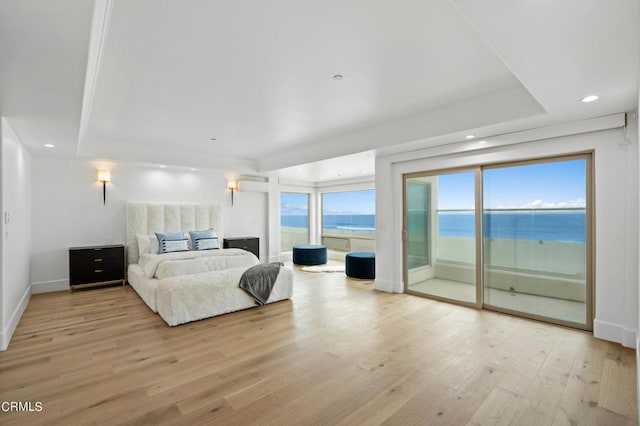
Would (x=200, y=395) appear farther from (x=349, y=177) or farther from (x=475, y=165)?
(x=349, y=177)

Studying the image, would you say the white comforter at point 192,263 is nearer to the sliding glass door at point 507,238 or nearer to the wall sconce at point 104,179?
the wall sconce at point 104,179

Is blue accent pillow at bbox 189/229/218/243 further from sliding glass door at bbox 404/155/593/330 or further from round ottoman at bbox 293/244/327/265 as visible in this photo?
sliding glass door at bbox 404/155/593/330

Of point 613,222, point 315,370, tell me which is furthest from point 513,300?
point 315,370

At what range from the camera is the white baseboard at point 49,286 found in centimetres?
502

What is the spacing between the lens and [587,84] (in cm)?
237

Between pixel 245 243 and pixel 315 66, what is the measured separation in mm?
4966

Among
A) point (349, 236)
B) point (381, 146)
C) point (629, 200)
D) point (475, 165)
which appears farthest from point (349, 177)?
point (629, 200)

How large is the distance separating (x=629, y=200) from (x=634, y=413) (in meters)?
1.99

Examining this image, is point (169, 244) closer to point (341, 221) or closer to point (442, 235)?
point (442, 235)

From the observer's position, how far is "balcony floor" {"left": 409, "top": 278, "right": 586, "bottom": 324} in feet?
11.6

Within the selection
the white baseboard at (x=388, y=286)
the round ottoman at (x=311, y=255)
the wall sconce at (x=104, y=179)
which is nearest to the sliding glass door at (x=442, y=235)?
the white baseboard at (x=388, y=286)

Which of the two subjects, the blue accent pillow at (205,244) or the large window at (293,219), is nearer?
the blue accent pillow at (205,244)

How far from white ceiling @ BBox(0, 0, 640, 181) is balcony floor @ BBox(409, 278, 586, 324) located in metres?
2.05

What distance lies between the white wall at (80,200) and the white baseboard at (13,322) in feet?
2.32
